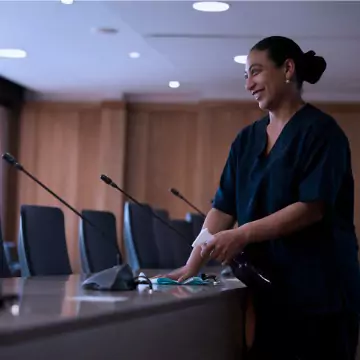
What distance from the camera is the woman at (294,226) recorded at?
1715mm

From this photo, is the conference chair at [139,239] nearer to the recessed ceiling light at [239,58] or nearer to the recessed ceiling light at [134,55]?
the recessed ceiling light at [239,58]

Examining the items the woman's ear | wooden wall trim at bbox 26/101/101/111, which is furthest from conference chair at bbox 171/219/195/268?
wooden wall trim at bbox 26/101/101/111

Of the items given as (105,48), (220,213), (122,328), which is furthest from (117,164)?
(122,328)

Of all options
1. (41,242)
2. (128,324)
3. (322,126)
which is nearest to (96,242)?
(41,242)

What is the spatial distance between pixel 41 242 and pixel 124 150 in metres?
5.74

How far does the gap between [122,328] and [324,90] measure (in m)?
7.52

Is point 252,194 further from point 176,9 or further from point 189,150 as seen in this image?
point 189,150

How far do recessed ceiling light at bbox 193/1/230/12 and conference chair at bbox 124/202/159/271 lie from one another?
4.81 feet

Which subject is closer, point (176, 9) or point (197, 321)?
point (197, 321)

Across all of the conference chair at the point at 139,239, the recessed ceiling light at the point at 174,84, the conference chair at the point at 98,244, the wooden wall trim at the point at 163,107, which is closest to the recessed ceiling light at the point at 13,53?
the recessed ceiling light at the point at 174,84

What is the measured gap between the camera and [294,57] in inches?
74.6

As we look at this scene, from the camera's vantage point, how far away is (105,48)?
6.87 metres

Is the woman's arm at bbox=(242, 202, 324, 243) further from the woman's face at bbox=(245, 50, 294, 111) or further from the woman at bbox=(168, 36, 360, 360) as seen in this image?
the woman's face at bbox=(245, 50, 294, 111)

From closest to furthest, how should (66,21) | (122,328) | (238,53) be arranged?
(122,328), (66,21), (238,53)
